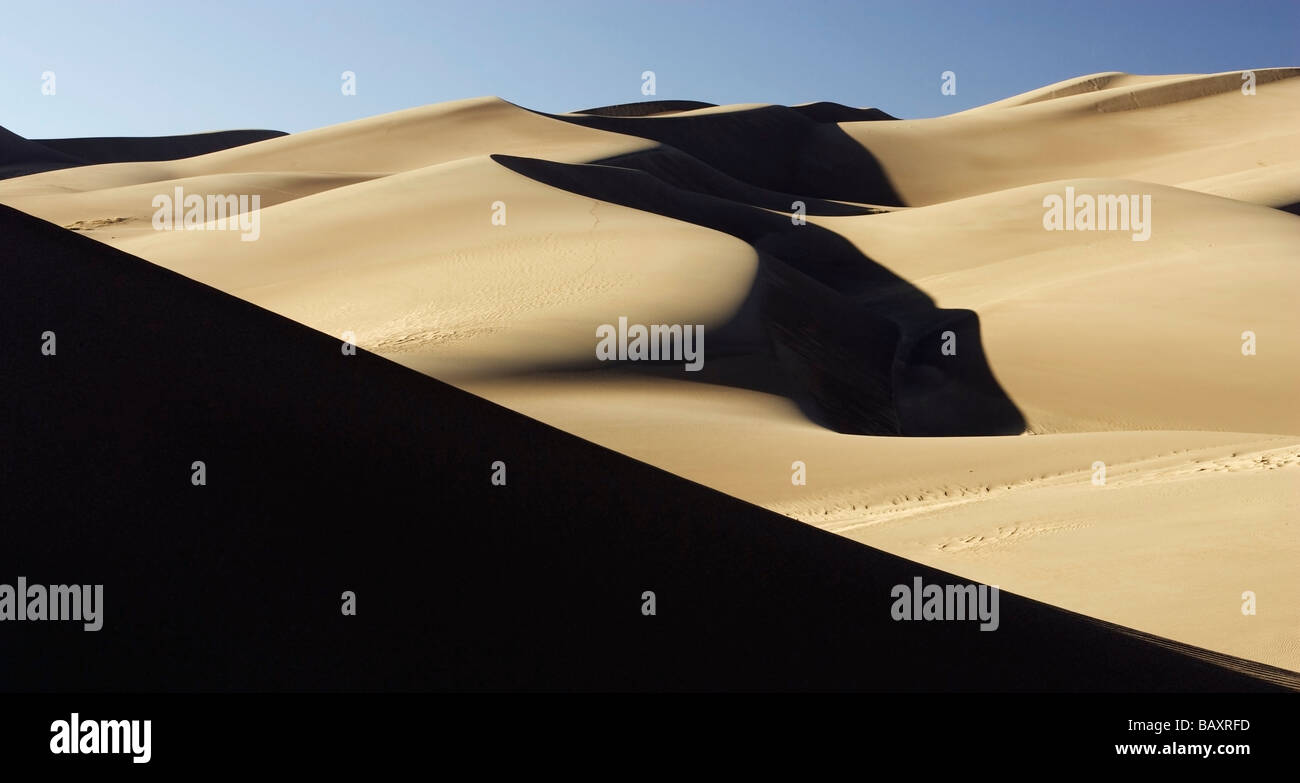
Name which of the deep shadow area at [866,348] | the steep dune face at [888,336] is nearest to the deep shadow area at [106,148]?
Answer: the steep dune face at [888,336]

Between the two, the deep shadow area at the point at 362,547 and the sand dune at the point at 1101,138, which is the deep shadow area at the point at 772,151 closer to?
the sand dune at the point at 1101,138

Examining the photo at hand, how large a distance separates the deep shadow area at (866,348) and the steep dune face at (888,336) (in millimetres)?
67

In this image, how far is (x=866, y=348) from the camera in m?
17.8

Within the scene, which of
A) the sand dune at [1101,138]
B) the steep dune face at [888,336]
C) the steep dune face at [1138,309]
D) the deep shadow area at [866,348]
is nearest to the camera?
the steep dune face at [888,336]

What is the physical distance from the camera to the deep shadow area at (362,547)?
113 inches

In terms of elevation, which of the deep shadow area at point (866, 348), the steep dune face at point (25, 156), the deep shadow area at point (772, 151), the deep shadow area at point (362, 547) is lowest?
the deep shadow area at point (362, 547)

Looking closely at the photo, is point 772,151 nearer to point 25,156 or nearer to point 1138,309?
point 1138,309

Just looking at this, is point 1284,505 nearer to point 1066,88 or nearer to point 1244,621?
point 1244,621

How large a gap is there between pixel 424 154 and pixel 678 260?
82.2 feet

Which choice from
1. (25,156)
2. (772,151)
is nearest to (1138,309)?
(772,151)

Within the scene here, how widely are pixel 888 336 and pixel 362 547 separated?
16483 millimetres

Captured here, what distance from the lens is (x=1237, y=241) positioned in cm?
2027
